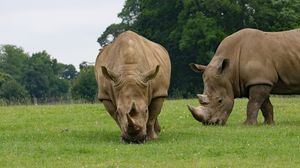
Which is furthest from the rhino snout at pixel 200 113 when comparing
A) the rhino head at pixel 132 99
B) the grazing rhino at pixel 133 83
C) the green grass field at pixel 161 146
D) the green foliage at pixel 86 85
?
the green foliage at pixel 86 85

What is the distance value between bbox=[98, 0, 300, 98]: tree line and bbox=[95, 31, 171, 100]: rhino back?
38.4 m

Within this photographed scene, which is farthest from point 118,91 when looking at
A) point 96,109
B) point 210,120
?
point 96,109

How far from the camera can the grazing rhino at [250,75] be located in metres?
18.5

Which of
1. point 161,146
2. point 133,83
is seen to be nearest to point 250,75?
point 133,83

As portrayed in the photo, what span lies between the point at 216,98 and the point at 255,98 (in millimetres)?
942

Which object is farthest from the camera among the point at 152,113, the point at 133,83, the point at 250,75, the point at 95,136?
the point at 250,75

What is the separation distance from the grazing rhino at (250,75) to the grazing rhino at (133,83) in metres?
2.94

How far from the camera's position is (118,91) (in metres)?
14.0

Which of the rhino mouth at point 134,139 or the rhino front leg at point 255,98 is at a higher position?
the rhino front leg at point 255,98

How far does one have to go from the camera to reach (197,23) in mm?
56812

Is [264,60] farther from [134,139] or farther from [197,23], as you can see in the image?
[197,23]

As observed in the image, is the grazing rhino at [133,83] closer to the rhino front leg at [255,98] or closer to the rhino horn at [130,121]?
the rhino horn at [130,121]

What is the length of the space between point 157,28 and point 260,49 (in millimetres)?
44158

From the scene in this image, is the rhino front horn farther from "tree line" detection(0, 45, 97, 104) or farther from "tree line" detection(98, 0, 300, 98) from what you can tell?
"tree line" detection(0, 45, 97, 104)
